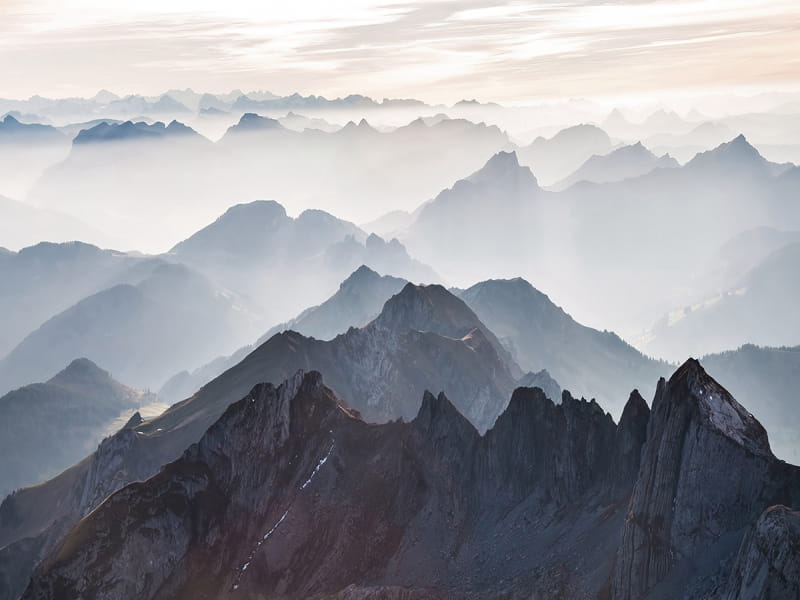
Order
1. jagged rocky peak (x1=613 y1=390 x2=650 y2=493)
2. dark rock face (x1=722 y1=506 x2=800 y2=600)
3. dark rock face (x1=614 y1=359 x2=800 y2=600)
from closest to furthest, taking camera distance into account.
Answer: dark rock face (x1=722 y1=506 x2=800 y2=600), dark rock face (x1=614 y1=359 x2=800 y2=600), jagged rocky peak (x1=613 y1=390 x2=650 y2=493)

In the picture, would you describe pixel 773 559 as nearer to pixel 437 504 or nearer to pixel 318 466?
pixel 437 504

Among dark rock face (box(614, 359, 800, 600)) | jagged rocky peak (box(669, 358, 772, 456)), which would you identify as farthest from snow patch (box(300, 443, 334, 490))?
jagged rocky peak (box(669, 358, 772, 456))

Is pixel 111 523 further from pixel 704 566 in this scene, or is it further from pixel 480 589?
pixel 704 566

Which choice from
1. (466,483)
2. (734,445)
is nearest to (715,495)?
(734,445)

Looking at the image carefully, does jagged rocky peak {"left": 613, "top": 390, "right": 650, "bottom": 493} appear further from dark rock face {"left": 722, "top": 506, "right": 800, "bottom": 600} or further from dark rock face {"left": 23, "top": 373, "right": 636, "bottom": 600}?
dark rock face {"left": 722, "top": 506, "right": 800, "bottom": 600}

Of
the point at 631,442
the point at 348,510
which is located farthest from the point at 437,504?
the point at 631,442

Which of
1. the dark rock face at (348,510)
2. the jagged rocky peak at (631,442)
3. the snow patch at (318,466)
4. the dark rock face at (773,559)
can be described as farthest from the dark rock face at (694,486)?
the snow patch at (318,466)
